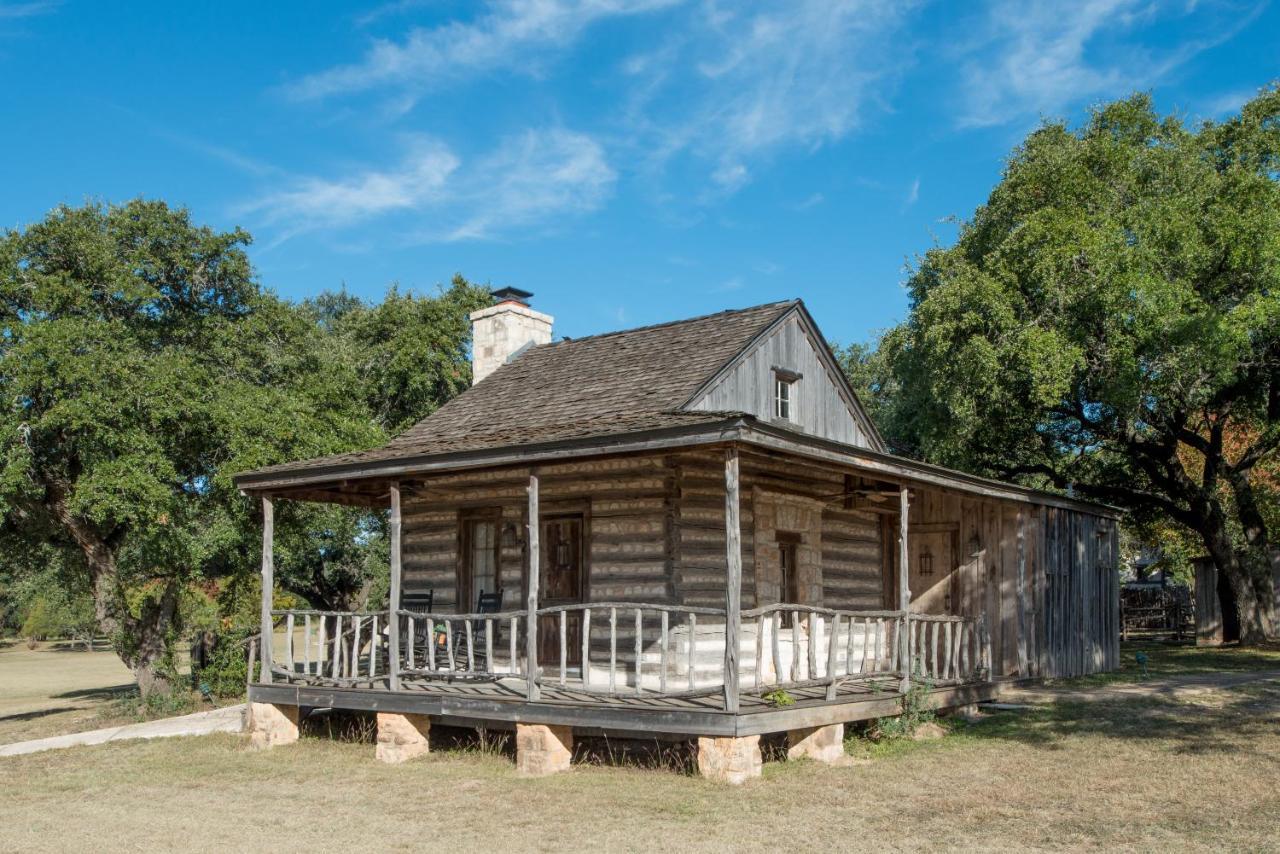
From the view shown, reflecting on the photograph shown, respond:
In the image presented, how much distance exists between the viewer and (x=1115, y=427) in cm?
2755

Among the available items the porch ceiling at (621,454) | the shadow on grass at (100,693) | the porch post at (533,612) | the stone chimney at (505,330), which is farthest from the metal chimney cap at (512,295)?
the shadow on grass at (100,693)

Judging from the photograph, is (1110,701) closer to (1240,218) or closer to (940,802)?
(940,802)

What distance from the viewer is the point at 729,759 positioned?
11469 mm

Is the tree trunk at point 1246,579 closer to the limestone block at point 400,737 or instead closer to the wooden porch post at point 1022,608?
the wooden porch post at point 1022,608

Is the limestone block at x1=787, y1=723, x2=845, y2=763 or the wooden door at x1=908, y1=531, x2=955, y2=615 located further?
the wooden door at x1=908, y1=531, x2=955, y2=615

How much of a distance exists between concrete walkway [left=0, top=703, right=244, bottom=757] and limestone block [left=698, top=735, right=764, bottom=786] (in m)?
8.84

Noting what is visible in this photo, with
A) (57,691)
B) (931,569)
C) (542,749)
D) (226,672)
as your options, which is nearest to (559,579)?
(542,749)

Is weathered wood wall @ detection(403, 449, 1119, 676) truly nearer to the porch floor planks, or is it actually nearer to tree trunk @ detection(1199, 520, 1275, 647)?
the porch floor planks

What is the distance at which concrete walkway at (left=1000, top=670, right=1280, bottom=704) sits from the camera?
1662 cm

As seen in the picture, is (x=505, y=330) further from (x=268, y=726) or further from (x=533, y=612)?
(x=533, y=612)

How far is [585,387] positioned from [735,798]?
8.51 meters

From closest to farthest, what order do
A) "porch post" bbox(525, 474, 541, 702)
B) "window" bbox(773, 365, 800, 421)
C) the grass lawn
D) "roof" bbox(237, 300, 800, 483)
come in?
the grass lawn
"porch post" bbox(525, 474, 541, 702)
"roof" bbox(237, 300, 800, 483)
"window" bbox(773, 365, 800, 421)

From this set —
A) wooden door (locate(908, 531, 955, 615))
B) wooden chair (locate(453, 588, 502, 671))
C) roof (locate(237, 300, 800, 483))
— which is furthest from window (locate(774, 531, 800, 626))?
wooden chair (locate(453, 588, 502, 671))

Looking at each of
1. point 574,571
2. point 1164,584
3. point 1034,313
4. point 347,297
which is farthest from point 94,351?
point 347,297
